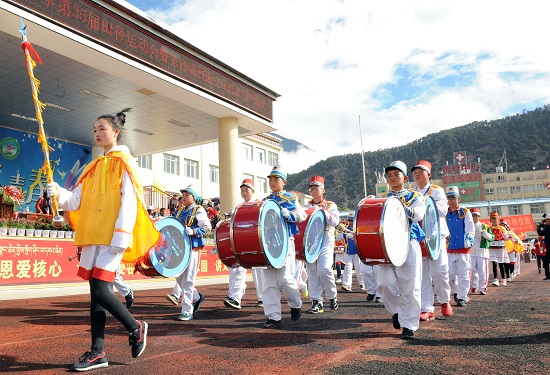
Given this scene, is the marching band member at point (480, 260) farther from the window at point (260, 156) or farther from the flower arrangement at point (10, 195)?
the window at point (260, 156)

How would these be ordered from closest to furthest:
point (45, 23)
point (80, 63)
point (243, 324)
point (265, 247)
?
1. point (265, 247)
2. point (243, 324)
3. point (45, 23)
4. point (80, 63)

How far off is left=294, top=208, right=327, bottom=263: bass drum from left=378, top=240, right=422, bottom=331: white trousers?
2.18 m

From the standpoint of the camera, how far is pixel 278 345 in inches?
185

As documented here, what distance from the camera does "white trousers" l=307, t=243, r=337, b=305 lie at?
25.4 feet

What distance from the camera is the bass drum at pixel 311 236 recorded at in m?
7.53

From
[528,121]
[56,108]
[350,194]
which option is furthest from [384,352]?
[528,121]

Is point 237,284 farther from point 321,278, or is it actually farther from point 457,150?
point 457,150

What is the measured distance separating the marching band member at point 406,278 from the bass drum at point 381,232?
0.14 m

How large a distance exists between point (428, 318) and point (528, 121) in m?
172

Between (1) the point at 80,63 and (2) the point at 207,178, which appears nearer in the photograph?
(1) the point at 80,63

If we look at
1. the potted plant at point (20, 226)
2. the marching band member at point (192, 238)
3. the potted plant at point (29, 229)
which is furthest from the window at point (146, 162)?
the marching band member at point (192, 238)

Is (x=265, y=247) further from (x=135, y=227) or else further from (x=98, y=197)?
(x=98, y=197)

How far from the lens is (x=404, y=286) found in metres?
5.29

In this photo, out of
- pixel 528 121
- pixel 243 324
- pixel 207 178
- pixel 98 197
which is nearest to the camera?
pixel 98 197
